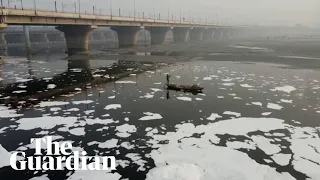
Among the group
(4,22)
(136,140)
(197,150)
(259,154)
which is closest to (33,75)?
(4,22)

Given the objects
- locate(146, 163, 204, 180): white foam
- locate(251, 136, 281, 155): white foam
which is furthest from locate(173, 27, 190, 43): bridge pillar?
locate(146, 163, 204, 180): white foam

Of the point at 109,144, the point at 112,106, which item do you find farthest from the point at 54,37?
the point at 109,144

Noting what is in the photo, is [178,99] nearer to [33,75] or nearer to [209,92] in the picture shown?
[209,92]

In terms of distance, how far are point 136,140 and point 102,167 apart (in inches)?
112

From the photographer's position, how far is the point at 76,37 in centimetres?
6688

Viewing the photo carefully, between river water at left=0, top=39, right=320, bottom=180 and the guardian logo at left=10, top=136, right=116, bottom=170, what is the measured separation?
323mm

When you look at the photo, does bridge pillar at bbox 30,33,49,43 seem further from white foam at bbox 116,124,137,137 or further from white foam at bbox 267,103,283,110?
white foam at bbox 267,103,283,110

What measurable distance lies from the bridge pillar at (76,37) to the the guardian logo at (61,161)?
187 feet

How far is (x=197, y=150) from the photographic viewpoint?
11742 millimetres

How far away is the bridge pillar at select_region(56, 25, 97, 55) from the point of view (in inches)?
2581

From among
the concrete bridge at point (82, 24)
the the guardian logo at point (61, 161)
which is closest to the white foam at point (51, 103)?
the the guardian logo at point (61, 161)

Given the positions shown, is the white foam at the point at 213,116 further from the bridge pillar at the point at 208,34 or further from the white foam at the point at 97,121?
the bridge pillar at the point at 208,34

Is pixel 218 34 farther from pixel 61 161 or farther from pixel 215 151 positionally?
pixel 61 161

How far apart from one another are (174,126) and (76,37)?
58.8 metres
